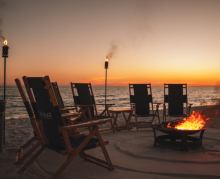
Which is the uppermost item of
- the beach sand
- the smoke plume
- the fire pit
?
the smoke plume

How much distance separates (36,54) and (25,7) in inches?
179

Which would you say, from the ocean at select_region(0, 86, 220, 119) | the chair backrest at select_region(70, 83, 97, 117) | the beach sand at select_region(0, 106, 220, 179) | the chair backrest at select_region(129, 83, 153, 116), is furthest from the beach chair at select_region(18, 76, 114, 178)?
the ocean at select_region(0, 86, 220, 119)

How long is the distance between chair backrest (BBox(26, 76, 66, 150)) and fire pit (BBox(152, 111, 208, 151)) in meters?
1.69

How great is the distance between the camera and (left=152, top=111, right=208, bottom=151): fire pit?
3.20 meters

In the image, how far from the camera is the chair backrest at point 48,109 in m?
2.13

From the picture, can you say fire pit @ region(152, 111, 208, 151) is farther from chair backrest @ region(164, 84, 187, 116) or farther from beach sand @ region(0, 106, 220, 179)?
chair backrest @ region(164, 84, 187, 116)

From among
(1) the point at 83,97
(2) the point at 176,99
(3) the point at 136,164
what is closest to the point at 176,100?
(2) the point at 176,99

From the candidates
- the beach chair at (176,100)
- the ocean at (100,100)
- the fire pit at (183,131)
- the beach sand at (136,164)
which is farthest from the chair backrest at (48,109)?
the ocean at (100,100)

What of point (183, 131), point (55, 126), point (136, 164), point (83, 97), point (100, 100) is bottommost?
point (100, 100)

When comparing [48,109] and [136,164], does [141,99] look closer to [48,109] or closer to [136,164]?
[136,164]

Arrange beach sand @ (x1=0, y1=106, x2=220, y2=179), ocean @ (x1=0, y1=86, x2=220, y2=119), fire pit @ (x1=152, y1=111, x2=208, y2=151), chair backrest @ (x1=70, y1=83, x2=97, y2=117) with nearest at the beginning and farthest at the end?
beach sand @ (x1=0, y1=106, x2=220, y2=179)
fire pit @ (x1=152, y1=111, x2=208, y2=151)
chair backrest @ (x1=70, y1=83, x2=97, y2=117)
ocean @ (x1=0, y1=86, x2=220, y2=119)

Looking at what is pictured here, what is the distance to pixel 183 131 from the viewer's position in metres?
3.15

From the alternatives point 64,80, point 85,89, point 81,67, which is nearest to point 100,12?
point 85,89

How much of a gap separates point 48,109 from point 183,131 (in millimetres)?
1958
